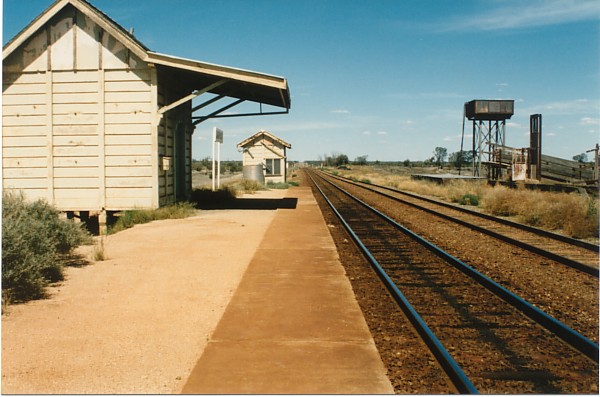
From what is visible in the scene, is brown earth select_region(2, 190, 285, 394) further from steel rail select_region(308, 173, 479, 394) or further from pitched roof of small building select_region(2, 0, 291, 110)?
pitched roof of small building select_region(2, 0, 291, 110)

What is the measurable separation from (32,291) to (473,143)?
41.1m

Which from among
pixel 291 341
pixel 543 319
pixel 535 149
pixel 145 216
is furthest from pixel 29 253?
pixel 535 149

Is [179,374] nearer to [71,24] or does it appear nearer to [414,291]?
[414,291]

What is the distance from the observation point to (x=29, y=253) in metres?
6.56

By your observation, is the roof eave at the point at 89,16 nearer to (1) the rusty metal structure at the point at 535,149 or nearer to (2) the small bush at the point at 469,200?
(2) the small bush at the point at 469,200

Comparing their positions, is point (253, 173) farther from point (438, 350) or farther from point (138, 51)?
point (438, 350)

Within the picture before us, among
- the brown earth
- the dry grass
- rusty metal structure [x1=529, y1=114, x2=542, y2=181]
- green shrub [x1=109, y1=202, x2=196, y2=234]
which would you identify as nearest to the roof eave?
green shrub [x1=109, y1=202, x2=196, y2=234]

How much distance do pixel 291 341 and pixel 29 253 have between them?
400 centimetres

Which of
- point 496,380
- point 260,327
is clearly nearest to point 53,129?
point 260,327

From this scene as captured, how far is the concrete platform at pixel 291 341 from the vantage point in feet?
12.5

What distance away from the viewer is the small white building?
4219 cm

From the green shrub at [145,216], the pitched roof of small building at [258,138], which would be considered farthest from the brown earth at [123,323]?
the pitched roof of small building at [258,138]

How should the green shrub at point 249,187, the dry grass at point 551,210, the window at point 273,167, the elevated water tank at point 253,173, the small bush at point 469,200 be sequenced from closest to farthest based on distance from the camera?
the dry grass at point 551,210, the small bush at point 469,200, the green shrub at point 249,187, the elevated water tank at point 253,173, the window at point 273,167

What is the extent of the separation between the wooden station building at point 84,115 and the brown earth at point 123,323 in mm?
5615
